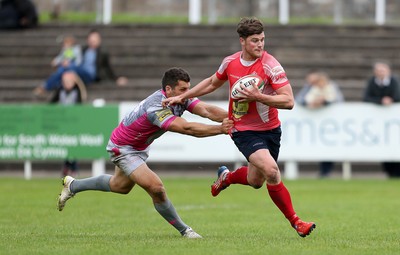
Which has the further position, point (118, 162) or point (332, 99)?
point (332, 99)

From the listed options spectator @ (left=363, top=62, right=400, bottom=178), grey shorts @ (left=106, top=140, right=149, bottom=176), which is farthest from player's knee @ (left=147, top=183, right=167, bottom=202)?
spectator @ (left=363, top=62, right=400, bottom=178)

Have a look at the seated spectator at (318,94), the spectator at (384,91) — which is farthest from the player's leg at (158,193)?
the spectator at (384,91)

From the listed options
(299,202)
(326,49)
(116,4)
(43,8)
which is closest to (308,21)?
(326,49)

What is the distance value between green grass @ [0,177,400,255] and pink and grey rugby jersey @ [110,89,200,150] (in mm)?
1012

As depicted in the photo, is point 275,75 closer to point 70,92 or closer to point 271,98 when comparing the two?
point 271,98

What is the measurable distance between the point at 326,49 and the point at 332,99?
6.22 m

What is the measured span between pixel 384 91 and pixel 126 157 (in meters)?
11.9

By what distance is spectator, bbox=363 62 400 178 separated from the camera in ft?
74.8

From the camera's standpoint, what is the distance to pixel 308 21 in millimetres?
30188

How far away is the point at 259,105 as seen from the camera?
11.8m

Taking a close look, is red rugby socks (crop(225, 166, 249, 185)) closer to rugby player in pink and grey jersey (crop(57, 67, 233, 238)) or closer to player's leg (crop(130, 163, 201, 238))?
rugby player in pink and grey jersey (crop(57, 67, 233, 238))

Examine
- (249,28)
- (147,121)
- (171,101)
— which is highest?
(249,28)

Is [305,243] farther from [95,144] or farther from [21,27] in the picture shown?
[21,27]

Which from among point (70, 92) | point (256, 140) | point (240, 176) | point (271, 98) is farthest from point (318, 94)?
point (271, 98)
